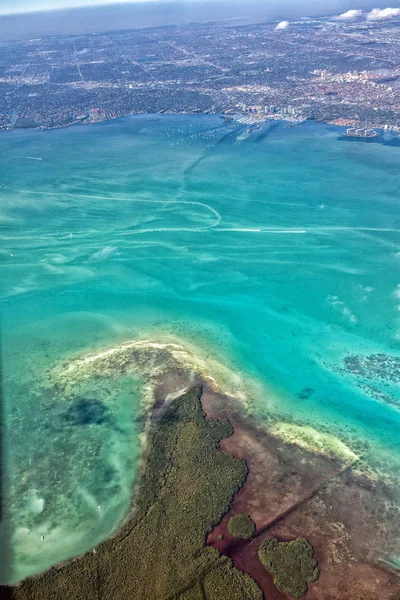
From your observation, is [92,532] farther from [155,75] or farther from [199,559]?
[155,75]

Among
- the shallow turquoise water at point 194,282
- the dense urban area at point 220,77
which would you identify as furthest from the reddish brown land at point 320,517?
the dense urban area at point 220,77

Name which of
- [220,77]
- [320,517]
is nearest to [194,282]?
[320,517]

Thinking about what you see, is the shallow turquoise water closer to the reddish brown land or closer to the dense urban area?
the reddish brown land

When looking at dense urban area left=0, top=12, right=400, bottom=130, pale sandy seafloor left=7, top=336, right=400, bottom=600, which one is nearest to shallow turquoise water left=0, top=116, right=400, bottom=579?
pale sandy seafloor left=7, top=336, right=400, bottom=600

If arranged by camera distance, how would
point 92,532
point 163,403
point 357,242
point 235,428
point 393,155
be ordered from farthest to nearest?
point 393,155 → point 357,242 → point 163,403 → point 235,428 → point 92,532

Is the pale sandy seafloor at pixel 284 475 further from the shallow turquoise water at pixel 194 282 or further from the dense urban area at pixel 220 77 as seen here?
the dense urban area at pixel 220 77

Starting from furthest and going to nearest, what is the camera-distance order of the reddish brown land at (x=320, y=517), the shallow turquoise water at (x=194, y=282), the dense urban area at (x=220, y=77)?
the dense urban area at (x=220, y=77) → the shallow turquoise water at (x=194, y=282) → the reddish brown land at (x=320, y=517)

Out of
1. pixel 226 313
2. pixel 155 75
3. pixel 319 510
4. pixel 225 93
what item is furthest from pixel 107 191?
pixel 155 75
